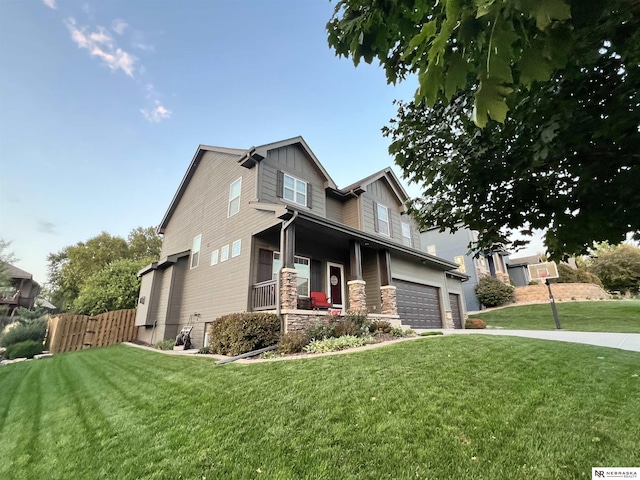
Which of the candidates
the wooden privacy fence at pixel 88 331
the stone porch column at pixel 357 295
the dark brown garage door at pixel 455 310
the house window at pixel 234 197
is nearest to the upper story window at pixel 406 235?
the dark brown garage door at pixel 455 310

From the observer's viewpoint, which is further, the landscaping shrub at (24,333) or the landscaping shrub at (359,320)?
the landscaping shrub at (24,333)

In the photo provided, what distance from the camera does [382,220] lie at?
15.9 m

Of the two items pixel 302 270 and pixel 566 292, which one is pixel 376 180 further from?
pixel 566 292

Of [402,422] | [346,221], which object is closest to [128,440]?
[402,422]

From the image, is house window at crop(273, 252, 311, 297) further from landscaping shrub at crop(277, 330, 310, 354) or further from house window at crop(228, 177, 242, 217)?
landscaping shrub at crop(277, 330, 310, 354)

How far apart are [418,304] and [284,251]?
8167 millimetres

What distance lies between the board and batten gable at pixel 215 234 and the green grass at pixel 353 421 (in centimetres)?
515

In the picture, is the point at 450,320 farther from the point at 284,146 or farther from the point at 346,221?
the point at 284,146

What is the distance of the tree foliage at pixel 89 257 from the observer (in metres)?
30.8

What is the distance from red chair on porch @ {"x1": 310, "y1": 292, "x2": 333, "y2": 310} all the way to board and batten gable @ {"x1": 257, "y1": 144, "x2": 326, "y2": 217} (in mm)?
3657

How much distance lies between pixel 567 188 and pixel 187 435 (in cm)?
538

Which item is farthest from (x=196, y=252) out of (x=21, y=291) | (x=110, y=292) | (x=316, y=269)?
(x=21, y=291)

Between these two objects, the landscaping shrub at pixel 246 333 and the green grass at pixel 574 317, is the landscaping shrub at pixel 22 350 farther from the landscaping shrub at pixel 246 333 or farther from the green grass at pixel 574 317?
the green grass at pixel 574 317

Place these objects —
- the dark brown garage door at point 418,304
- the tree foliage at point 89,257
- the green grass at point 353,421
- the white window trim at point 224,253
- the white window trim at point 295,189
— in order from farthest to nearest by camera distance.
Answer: the tree foliage at point 89,257 < the dark brown garage door at point 418,304 < the white window trim at point 295,189 < the white window trim at point 224,253 < the green grass at point 353,421
